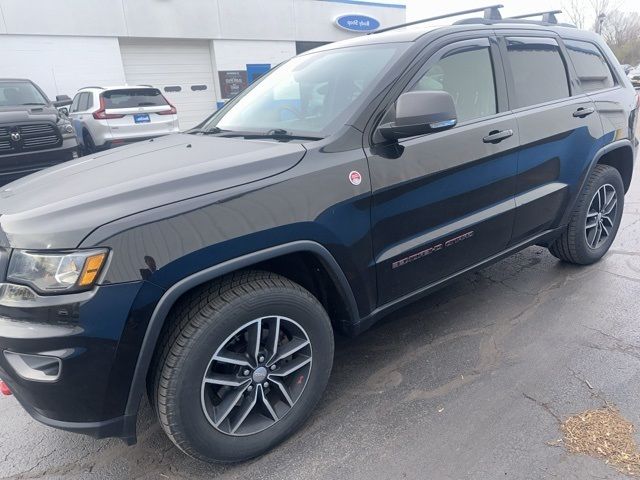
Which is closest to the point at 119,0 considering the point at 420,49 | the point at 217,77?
the point at 217,77

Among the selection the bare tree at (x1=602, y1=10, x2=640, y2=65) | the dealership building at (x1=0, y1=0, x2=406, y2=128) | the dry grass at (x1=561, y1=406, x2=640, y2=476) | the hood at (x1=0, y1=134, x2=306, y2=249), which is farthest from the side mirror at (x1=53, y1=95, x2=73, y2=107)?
the bare tree at (x1=602, y1=10, x2=640, y2=65)

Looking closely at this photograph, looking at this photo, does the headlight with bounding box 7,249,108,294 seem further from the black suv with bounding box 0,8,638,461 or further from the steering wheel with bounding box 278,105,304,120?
the steering wheel with bounding box 278,105,304,120

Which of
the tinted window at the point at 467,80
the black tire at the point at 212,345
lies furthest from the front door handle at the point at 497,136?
the black tire at the point at 212,345

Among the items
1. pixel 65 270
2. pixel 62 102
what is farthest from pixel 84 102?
pixel 65 270

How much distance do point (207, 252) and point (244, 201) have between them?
0.85 feet

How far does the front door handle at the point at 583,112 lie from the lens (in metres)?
3.41

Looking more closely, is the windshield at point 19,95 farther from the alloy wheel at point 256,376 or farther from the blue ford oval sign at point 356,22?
the blue ford oval sign at point 356,22

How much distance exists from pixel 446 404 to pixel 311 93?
1889 millimetres

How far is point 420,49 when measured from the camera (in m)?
2.62

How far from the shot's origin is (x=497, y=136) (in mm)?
2867

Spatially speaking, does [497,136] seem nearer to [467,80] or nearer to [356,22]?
[467,80]

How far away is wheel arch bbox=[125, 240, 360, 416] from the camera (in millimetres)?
1796

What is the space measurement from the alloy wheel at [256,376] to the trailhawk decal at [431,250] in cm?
66

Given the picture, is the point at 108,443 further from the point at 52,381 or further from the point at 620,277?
the point at 620,277
